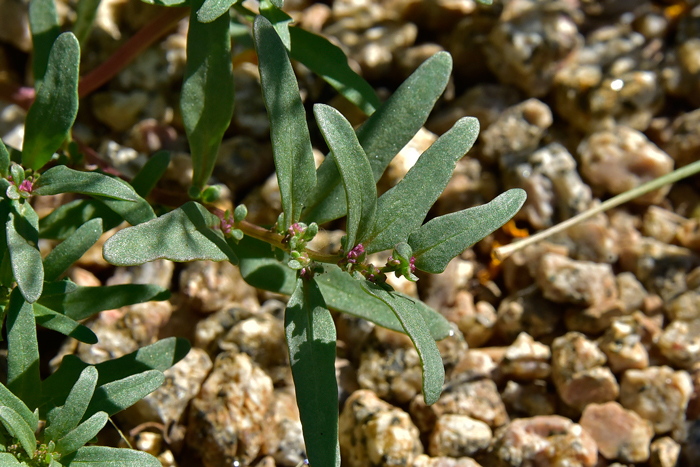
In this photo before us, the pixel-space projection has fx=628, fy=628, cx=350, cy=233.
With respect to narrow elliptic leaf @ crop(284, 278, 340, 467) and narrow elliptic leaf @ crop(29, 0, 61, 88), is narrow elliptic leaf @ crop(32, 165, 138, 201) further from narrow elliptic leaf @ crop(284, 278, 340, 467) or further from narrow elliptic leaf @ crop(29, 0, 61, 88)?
narrow elliptic leaf @ crop(29, 0, 61, 88)

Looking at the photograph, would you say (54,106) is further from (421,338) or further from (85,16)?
(421,338)

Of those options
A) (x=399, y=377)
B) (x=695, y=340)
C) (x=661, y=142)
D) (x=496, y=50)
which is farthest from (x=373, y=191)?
(x=661, y=142)

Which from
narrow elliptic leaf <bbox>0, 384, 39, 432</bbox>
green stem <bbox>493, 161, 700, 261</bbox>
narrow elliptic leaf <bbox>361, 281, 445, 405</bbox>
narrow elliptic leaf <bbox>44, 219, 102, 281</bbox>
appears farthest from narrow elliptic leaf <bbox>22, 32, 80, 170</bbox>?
green stem <bbox>493, 161, 700, 261</bbox>

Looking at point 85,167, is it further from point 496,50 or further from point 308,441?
point 496,50

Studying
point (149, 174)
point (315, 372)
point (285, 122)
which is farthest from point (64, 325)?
point (285, 122)

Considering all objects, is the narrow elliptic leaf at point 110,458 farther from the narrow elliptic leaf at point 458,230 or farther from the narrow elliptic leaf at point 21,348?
the narrow elliptic leaf at point 458,230
